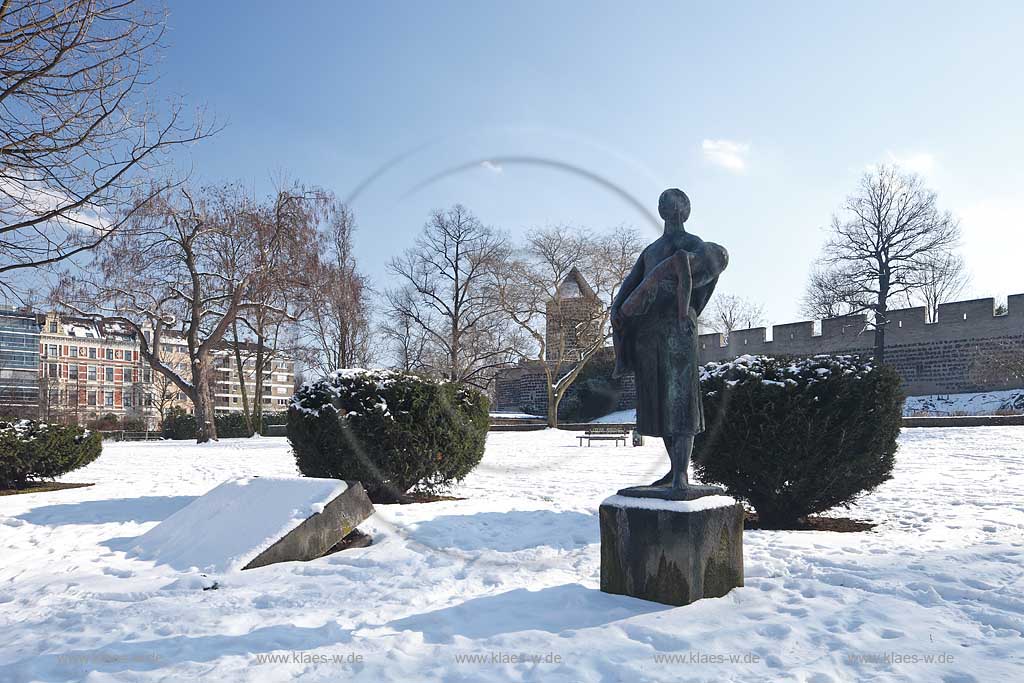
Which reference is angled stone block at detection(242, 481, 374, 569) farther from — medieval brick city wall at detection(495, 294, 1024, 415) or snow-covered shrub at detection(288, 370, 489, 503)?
medieval brick city wall at detection(495, 294, 1024, 415)

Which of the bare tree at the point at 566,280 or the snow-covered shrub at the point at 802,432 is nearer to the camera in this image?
the snow-covered shrub at the point at 802,432

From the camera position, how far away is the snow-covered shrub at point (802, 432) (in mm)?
6820

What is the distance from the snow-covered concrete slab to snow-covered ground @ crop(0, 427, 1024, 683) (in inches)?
8.7

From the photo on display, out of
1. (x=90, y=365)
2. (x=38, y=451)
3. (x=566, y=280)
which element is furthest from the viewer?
(x=90, y=365)

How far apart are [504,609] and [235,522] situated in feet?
9.66

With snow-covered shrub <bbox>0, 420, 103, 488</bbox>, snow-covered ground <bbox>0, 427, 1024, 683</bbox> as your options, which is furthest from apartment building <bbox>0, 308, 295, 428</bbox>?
snow-covered ground <bbox>0, 427, 1024, 683</bbox>

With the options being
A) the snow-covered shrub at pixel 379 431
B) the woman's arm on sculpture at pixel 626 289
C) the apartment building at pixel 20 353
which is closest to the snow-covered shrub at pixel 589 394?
the snow-covered shrub at pixel 379 431

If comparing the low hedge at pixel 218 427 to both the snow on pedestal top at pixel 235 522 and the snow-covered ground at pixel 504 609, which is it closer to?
the snow-covered ground at pixel 504 609

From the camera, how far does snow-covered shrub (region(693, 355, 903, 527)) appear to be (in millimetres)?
6820

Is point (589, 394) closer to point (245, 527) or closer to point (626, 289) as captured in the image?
point (245, 527)

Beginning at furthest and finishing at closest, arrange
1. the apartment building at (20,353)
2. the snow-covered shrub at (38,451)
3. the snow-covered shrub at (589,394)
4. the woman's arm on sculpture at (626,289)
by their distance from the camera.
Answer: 1. the apartment building at (20,353)
2. the snow-covered shrub at (589,394)
3. the snow-covered shrub at (38,451)
4. the woman's arm on sculpture at (626,289)

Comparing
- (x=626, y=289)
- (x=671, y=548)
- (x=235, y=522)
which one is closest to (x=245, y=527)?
(x=235, y=522)

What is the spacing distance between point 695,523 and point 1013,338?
3091cm

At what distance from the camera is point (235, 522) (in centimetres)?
611
